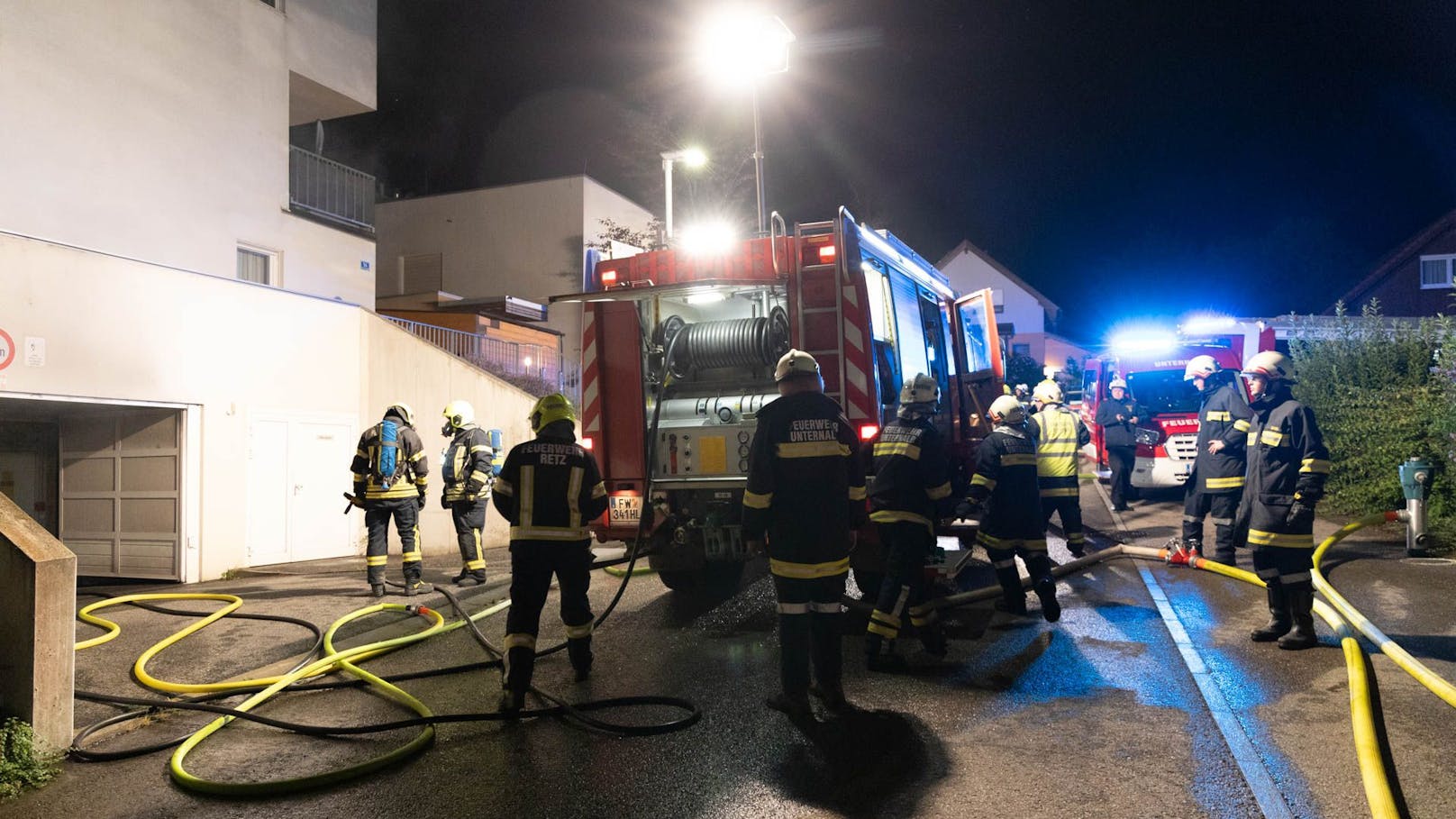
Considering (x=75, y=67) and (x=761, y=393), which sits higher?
(x=75, y=67)

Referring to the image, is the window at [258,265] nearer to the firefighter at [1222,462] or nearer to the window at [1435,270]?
the firefighter at [1222,462]

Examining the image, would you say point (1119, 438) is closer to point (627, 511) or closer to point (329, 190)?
point (627, 511)

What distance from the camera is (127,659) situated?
245 inches

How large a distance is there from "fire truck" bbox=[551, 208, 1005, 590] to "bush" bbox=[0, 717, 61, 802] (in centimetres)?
364

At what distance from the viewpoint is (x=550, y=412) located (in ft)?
18.3

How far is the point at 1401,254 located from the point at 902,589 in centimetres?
3823

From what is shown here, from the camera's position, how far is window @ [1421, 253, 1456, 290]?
109 ft

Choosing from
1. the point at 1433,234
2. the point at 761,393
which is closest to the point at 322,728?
the point at 761,393

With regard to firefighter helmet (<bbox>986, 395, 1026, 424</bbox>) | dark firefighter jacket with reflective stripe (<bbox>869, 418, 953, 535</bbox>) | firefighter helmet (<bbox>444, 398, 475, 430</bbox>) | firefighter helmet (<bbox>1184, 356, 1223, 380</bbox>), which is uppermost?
firefighter helmet (<bbox>1184, 356, 1223, 380</bbox>)

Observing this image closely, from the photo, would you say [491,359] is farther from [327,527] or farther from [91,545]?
[91,545]

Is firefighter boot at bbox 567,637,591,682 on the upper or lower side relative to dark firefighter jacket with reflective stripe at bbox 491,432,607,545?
lower

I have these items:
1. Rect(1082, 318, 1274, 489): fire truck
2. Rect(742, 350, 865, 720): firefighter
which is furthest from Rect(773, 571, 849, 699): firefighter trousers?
Rect(1082, 318, 1274, 489): fire truck

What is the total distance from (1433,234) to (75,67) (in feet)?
133

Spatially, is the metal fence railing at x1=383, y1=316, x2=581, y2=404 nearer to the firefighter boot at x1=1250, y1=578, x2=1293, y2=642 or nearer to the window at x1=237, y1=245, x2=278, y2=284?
the window at x1=237, y1=245, x2=278, y2=284
